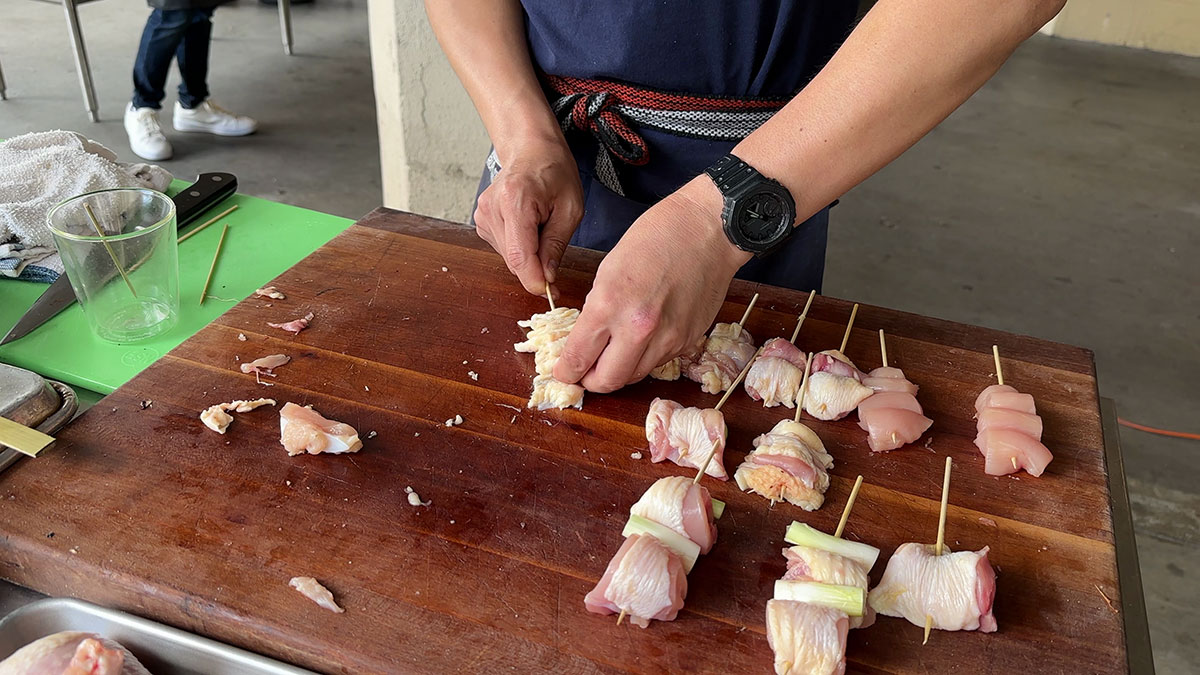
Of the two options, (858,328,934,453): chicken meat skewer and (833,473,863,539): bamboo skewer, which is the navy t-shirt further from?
(833,473,863,539): bamboo skewer

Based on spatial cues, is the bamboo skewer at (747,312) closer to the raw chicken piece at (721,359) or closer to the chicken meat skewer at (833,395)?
the raw chicken piece at (721,359)

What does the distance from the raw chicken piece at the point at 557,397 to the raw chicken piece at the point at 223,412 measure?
452 millimetres

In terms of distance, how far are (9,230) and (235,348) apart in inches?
28.5

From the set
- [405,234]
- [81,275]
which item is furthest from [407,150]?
[81,275]

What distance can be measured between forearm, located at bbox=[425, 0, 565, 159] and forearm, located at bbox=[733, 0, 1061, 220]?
0.56 metres

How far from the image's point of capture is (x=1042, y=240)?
578cm

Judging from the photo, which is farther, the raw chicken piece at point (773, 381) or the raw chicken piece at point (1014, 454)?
the raw chicken piece at point (773, 381)

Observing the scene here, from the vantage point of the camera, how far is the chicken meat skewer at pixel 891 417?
4.98ft

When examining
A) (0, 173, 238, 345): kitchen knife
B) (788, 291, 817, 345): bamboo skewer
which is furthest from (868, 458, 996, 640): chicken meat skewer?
(0, 173, 238, 345): kitchen knife

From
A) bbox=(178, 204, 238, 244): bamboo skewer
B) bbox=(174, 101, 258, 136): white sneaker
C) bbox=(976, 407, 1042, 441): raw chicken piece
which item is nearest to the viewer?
bbox=(976, 407, 1042, 441): raw chicken piece

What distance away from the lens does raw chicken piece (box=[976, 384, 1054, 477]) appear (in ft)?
4.83

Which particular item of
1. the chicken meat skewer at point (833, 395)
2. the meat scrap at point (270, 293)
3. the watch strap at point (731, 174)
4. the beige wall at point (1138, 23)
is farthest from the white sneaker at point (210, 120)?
the beige wall at point (1138, 23)

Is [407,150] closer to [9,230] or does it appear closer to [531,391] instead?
[9,230]

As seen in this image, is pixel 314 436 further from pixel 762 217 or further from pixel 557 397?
pixel 762 217
